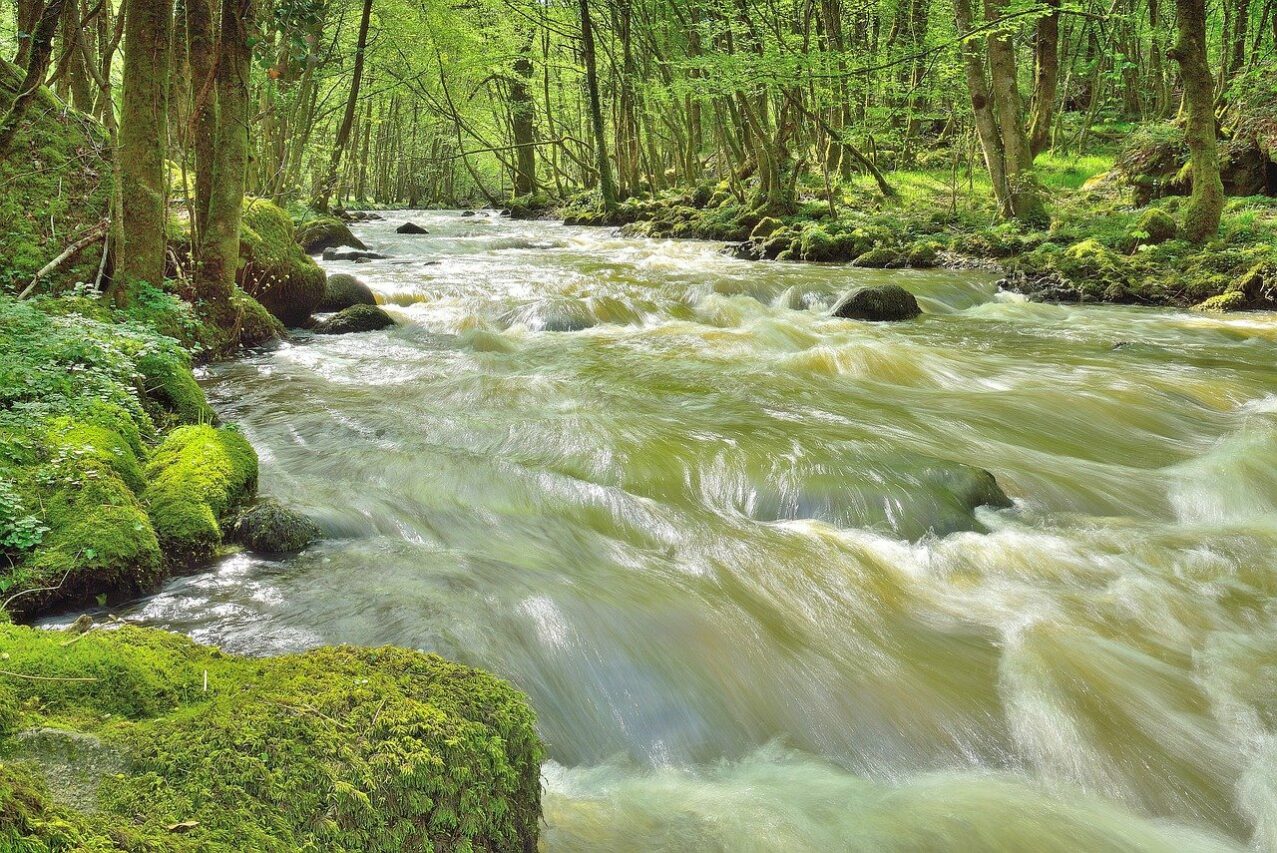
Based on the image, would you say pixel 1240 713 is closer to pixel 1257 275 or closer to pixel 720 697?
pixel 720 697

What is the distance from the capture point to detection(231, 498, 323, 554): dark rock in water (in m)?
4.05

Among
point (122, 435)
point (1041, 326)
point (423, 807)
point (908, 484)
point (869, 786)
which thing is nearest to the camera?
point (423, 807)

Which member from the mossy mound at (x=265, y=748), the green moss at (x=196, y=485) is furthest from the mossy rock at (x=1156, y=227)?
the mossy mound at (x=265, y=748)

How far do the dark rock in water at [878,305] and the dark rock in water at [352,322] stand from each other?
6241mm

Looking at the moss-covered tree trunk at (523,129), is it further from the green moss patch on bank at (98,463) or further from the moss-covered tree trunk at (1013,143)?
the green moss patch on bank at (98,463)

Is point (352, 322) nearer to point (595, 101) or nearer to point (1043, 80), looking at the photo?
point (595, 101)

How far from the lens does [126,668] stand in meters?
2.03

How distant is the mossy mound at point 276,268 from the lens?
9.05m

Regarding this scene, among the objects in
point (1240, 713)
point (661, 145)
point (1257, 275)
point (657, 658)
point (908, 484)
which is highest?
point (661, 145)

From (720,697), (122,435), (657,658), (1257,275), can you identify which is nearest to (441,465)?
(122,435)

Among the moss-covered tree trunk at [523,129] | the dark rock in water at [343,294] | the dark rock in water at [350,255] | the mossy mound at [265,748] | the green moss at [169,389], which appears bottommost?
the mossy mound at [265,748]

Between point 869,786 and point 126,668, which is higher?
point 126,668

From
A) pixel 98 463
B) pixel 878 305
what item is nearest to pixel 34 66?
pixel 98 463

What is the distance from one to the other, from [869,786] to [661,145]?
1522 inches
